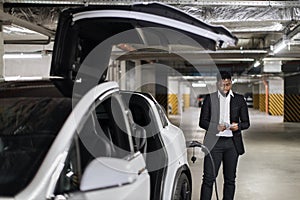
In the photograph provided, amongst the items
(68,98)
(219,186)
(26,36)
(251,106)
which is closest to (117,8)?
(68,98)

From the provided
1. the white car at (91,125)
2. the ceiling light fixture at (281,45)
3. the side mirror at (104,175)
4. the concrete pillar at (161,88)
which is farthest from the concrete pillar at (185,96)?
the side mirror at (104,175)

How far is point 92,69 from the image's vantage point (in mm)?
3033

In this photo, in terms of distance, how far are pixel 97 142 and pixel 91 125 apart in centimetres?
10

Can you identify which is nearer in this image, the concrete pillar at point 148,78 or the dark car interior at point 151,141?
the dark car interior at point 151,141

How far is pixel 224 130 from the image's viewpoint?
12.8 ft

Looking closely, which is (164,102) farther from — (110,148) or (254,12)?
(110,148)

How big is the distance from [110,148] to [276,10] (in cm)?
450

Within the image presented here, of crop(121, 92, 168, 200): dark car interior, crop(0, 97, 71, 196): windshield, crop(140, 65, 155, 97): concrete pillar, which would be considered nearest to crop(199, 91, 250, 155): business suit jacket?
crop(121, 92, 168, 200): dark car interior

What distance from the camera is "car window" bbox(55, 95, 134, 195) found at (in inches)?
72.7

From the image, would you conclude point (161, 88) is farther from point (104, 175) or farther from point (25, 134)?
point (104, 175)

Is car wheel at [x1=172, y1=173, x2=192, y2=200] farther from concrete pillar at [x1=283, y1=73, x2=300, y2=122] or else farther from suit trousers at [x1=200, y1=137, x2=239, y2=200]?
concrete pillar at [x1=283, y1=73, x2=300, y2=122]

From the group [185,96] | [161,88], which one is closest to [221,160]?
[161,88]

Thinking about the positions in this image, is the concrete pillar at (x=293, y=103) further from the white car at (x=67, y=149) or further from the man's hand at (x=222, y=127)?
the white car at (x=67, y=149)

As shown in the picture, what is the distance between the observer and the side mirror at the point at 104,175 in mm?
1670
